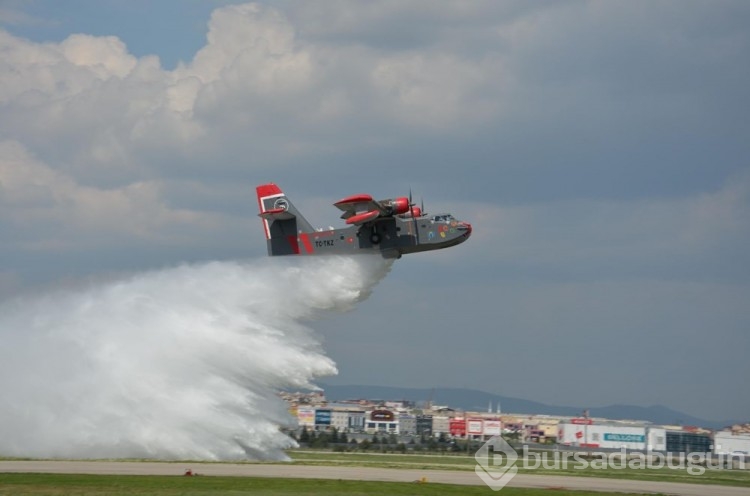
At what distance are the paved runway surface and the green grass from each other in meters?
2.06

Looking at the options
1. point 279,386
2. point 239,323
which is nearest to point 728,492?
point 279,386

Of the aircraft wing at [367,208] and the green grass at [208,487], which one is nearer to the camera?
the green grass at [208,487]

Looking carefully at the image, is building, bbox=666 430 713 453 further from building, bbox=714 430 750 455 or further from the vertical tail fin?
the vertical tail fin

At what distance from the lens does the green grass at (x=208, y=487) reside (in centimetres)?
3066

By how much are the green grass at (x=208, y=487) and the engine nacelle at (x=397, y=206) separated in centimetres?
1661

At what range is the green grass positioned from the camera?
1207 inches

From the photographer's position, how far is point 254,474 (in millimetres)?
37125

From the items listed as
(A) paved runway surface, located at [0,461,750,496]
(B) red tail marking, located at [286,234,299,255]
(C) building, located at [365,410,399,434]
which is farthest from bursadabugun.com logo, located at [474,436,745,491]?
(C) building, located at [365,410,399,434]

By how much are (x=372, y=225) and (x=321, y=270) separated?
3605 millimetres

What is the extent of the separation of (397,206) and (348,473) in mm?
14578

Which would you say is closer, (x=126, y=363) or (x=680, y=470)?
(x=126, y=363)

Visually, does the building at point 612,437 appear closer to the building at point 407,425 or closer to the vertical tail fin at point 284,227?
the building at point 407,425

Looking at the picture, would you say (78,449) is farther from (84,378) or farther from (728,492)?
(728,492)

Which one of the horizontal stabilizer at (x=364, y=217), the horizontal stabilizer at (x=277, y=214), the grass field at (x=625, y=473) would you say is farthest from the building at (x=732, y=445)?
the horizontal stabilizer at (x=277, y=214)
